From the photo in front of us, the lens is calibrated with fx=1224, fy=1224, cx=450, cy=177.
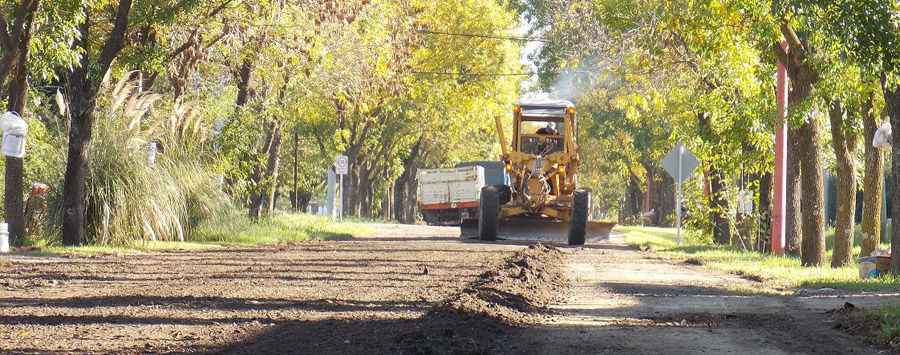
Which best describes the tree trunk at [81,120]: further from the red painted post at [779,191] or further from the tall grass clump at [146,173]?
the red painted post at [779,191]

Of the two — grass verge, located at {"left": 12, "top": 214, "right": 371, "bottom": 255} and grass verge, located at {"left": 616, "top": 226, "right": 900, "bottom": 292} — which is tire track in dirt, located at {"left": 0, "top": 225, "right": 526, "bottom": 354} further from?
grass verge, located at {"left": 616, "top": 226, "right": 900, "bottom": 292}

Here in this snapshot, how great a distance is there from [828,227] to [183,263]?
101ft

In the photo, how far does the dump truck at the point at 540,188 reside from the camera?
91.7 feet

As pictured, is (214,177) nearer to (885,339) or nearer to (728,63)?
(728,63)

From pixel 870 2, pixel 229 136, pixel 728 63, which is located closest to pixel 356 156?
pixel 229 136

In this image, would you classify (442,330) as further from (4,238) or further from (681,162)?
(681,162)

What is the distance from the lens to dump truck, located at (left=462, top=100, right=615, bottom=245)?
91.7ft

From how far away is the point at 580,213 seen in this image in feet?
89.4

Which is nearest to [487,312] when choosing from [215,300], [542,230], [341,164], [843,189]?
[215,300]

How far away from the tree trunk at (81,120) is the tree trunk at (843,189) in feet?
39.1

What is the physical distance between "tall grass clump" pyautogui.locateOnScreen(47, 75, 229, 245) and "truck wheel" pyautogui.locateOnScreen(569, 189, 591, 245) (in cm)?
Answer: 763

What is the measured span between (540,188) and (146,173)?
9.78 meters

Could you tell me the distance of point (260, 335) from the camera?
29.5ft

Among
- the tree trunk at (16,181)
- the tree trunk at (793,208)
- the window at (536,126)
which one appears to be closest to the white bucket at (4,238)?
the tree trunk at (16,181)
